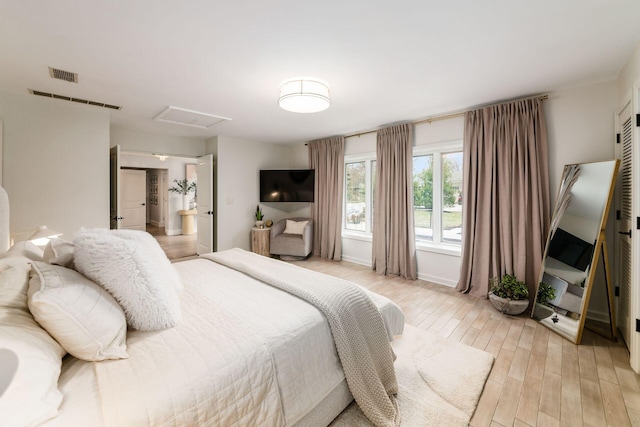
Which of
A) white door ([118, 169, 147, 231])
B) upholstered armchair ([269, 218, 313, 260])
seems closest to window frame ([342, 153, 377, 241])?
upholstered armchair ([269, 218, 313, 260])

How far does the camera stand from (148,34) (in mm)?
1897

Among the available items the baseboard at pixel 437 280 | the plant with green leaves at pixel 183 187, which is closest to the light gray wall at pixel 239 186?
the baseboard at pixel 437 280

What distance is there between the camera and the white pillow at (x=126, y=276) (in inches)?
46.8

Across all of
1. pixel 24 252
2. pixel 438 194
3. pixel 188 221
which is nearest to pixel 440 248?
pixel 438 194

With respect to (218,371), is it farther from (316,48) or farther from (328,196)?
(328,196)

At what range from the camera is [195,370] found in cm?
100

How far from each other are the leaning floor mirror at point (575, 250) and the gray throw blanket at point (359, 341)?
1958 mm

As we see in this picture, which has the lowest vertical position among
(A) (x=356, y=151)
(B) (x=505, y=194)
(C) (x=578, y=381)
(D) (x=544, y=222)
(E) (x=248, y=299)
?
(C) (x=578, y=381)

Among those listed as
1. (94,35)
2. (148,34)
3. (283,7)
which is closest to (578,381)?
(283,7)

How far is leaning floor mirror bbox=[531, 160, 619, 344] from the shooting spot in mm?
2330

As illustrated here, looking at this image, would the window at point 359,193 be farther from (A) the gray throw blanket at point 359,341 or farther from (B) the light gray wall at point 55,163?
(B) the light gray wall at point 55,163

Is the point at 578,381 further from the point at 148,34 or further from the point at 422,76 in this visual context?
the point at 148,34

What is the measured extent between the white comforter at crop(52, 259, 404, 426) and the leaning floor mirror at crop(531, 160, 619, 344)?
93.7 inches

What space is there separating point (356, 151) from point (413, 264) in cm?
221
